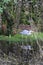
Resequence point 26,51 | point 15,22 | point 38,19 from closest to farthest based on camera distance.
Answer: point 26,51 < point 15,22 < point 38,19

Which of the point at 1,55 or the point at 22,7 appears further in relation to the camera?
the point at 22,7

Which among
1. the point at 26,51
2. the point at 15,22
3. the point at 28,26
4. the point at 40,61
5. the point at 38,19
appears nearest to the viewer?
the point at 40,61

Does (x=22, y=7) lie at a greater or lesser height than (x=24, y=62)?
greater

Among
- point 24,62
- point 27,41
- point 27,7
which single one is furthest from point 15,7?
point 24,62

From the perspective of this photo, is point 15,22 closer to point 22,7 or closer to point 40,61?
point 22,7

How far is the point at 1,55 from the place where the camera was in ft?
18.0

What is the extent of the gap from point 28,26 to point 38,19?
0.73 m

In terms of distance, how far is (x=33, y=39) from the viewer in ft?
18.5

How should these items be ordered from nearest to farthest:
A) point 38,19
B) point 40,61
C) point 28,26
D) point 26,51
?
1. point 40,61
2. point 26,51
3. point 28,26
4. point 38,19

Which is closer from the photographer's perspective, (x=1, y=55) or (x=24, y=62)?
(x=24, y=62)

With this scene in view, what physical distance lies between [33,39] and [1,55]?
83cm

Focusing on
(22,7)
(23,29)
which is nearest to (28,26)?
(23,29)

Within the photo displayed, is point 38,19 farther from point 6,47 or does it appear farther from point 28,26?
point 6,47

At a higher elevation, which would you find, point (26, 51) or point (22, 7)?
point (22, 7)
